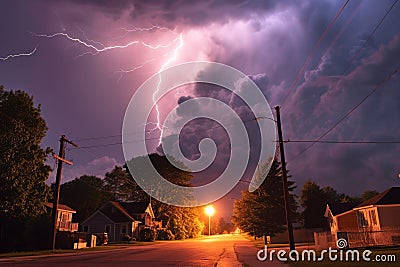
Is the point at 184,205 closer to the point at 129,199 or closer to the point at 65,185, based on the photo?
the point at 129,199

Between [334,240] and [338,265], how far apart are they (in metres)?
14.0

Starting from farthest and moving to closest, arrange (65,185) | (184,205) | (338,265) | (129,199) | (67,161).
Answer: (65,185), (129,199), (184,205), (67,161), (338,265)

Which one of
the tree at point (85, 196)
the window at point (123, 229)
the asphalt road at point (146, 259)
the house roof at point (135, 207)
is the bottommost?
the asphalt road at point (146, 259)

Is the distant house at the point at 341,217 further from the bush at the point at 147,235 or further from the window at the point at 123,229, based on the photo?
the window at the point at 123,229

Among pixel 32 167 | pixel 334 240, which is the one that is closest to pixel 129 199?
pixel 32 167

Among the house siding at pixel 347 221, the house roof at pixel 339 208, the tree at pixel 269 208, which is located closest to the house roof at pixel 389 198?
the house siding at pixel 347 221

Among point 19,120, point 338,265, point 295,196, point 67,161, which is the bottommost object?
point 338,265

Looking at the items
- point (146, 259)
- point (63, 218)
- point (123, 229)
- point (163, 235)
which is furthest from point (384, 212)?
point (63, 218)

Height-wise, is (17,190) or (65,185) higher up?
(65,185)

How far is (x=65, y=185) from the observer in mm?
102188

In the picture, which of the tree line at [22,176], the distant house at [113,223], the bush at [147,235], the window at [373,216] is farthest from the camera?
the distant house at [113,223]

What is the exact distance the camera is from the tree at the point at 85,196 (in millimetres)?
93188

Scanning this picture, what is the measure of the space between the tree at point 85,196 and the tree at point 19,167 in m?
54.5

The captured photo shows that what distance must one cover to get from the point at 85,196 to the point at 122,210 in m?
31.4
